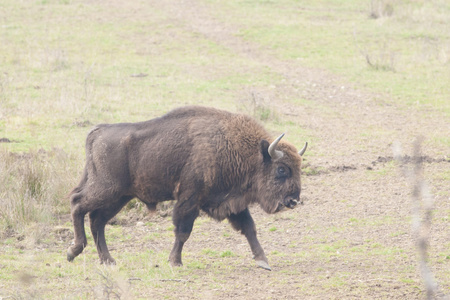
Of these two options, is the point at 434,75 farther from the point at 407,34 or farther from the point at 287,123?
the point at 287,123

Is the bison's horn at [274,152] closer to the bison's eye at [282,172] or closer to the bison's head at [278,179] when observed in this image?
the bison's head at [278,179]

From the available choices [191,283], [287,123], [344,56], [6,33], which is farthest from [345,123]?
[6,33]

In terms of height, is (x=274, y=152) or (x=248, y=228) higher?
(x=274, y=152)

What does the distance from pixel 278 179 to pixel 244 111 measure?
7.30 metres

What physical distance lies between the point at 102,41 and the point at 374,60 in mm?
9622

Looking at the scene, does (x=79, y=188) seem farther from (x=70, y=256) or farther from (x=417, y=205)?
(x=417, y=205)

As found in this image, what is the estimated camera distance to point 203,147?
7.54 m

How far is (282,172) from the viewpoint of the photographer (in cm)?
764

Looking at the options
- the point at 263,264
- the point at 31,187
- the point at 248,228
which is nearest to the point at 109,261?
the point at 248,228

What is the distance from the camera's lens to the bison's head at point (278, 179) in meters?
7.59

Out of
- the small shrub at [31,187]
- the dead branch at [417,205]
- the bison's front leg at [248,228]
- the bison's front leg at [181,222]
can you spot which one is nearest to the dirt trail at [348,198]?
the bison's front leg at [248,228]

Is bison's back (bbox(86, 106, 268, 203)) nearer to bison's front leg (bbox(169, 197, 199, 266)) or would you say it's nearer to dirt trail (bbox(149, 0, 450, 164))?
bison's front leg (bbox(169, 197, 199, 266))

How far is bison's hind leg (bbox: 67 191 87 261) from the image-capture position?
7578 mm

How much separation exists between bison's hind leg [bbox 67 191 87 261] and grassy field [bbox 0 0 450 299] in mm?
208
